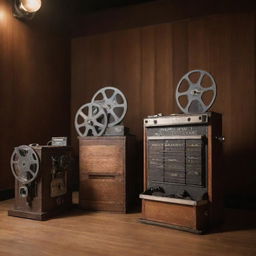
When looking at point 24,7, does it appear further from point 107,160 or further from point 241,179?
point 241,179

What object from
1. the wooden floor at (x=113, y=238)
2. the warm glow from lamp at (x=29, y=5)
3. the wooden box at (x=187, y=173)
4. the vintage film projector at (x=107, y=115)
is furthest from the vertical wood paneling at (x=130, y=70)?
the wooden floor at (x=113, y=238)

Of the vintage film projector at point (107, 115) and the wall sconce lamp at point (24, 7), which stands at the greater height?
the wall sconce lamp at point (24, 7)

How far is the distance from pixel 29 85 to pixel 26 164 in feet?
4.46

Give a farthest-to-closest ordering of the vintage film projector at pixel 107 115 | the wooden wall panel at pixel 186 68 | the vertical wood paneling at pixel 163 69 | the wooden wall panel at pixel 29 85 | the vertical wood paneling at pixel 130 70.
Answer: the vertical wood paneling at pixel 130 70 → the vertical wood paneling at pixel 163 69 → the wooden wall panel at pixel 29 85 → the wooden wall panel at pixel 186 68 → the vintage film projector at pixel 107 115

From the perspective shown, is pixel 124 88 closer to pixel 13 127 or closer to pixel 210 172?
pixel 13 127

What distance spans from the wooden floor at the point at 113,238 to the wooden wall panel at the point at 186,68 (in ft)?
2.21

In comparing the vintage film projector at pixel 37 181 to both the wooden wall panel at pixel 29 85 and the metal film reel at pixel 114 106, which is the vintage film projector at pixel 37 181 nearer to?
the metal film reel at pixel 114 106

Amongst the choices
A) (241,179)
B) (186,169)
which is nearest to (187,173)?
(186,169)

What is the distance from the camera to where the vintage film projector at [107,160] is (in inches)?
119

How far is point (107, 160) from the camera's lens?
3.06 meters

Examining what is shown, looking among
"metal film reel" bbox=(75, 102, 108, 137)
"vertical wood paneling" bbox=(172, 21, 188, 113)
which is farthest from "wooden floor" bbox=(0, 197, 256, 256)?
"vertical wood paneling" bbox=(172, 21, 188, 113)

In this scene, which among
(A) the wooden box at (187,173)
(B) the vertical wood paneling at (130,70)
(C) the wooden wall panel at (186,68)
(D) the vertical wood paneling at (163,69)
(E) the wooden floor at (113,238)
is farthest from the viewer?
(B) the vertical wood paneling at (130,70)

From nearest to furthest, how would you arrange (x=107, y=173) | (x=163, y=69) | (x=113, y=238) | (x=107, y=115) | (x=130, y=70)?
(x=113, y=238), (x=107, y=173), (x=107, y=115), (x=163, y=69), (x=130, y=70)

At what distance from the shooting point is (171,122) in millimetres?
2688
